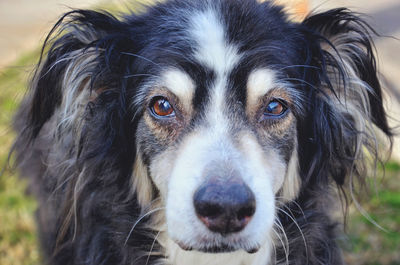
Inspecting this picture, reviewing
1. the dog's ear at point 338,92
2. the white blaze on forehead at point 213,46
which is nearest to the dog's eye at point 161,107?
the white blaze on forehead at point 213,46

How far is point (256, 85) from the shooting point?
91.0 inches

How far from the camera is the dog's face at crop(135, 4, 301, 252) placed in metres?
2.03

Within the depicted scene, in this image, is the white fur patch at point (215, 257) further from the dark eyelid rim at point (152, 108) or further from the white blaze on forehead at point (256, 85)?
the white blaze on forehead at point (256, 85)

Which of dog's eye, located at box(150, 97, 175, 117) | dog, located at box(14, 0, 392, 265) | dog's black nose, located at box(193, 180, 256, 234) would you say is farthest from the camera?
dog's eye, located at box(150, 97, 175, 117)

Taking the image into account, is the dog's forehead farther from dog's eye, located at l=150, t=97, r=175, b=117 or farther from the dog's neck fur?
the dog's neck fur

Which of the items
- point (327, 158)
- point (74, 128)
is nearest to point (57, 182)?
→ point (74, 128)

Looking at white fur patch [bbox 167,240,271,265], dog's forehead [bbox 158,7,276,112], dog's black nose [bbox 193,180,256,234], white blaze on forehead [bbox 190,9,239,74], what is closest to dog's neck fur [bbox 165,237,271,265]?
white fur patch [bbox 167,240,271,265]

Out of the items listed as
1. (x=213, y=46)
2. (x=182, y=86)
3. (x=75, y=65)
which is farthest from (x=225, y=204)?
(x=75, y=65)

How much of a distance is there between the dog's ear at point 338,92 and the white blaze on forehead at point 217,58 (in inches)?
17.3

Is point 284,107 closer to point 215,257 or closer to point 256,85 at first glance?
point 256,85

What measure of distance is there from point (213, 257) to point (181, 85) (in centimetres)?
89

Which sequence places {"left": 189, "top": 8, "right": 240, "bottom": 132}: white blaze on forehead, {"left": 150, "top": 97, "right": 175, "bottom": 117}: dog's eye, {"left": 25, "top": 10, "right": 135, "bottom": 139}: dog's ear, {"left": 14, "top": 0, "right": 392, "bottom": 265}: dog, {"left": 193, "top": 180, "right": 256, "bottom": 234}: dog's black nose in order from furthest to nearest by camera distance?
1. {"left": 25, "top": 10, "right": 135, "bottom": 139}: dog's ear
2. {"left": 150, "top": 97, "right": 175, "bottom": 117}: dog's eye
3. {"left": 189, "top": 8, "right": 240, "bottom": 132}: white blaze on forehead
4. {"left": 14, "top": 0, "right": 392, "bottom": 265}: dog
5. {"left": 193, "top": 180, "right": 256, "bottom": 234}: dog's black nose

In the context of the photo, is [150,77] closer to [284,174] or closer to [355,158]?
[284,174]

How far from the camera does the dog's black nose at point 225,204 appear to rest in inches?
77.5
